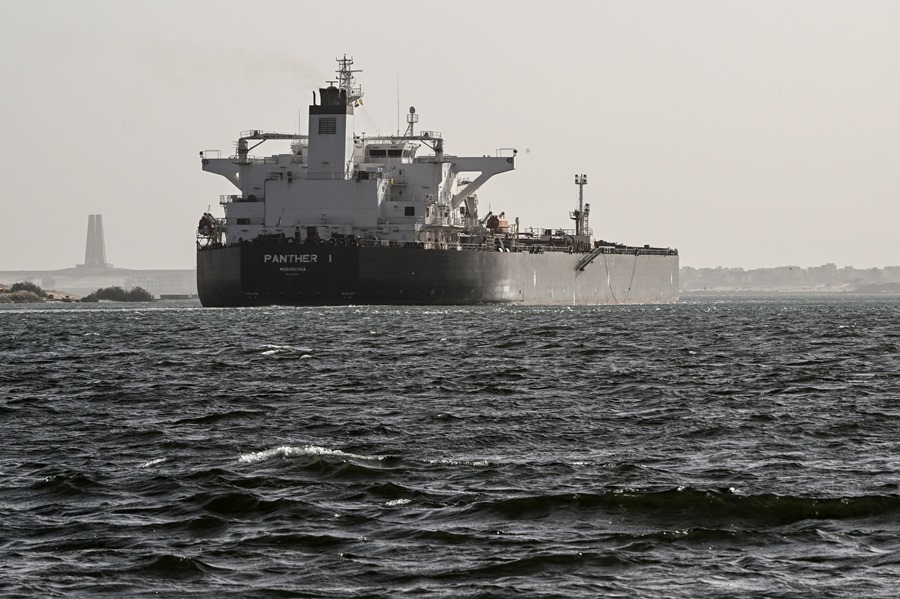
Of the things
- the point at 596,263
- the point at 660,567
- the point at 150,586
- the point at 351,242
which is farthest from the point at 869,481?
the point at 596,263

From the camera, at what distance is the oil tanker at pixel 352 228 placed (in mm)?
70625

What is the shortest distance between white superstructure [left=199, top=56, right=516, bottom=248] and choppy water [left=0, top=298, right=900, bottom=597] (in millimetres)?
46727

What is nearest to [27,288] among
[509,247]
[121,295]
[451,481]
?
Answer: [121,295]

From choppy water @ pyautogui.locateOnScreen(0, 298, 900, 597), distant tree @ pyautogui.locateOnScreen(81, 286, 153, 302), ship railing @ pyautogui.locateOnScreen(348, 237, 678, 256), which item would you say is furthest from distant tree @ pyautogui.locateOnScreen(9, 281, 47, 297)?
choppy water @ pyautogui.locateOnScreen(0, 298, 900, 597)

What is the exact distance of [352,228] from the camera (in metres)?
75.2

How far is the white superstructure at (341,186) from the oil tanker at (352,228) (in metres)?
0.06

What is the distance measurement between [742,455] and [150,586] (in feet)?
25.9

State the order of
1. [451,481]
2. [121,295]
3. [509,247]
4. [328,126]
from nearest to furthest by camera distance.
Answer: [451,481], [328,126], [509,247], [121,295]

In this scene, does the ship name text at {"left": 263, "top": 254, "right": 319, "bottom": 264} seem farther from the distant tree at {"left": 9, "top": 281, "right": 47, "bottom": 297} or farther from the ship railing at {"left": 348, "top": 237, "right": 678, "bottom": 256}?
the distant tree at {"left": 9, "top": 281, "right": 47, "bottom": 297}

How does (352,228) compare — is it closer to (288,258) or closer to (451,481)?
(288,258)

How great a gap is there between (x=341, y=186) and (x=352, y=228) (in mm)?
2399

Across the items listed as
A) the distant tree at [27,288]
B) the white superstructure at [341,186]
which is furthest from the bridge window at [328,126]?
the distant tree at [27,288]

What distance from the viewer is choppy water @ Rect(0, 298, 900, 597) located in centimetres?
1002

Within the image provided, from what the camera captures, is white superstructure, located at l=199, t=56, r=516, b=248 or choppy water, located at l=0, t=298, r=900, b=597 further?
white superstructure, located at l=199, t=56, r=516, b=248
